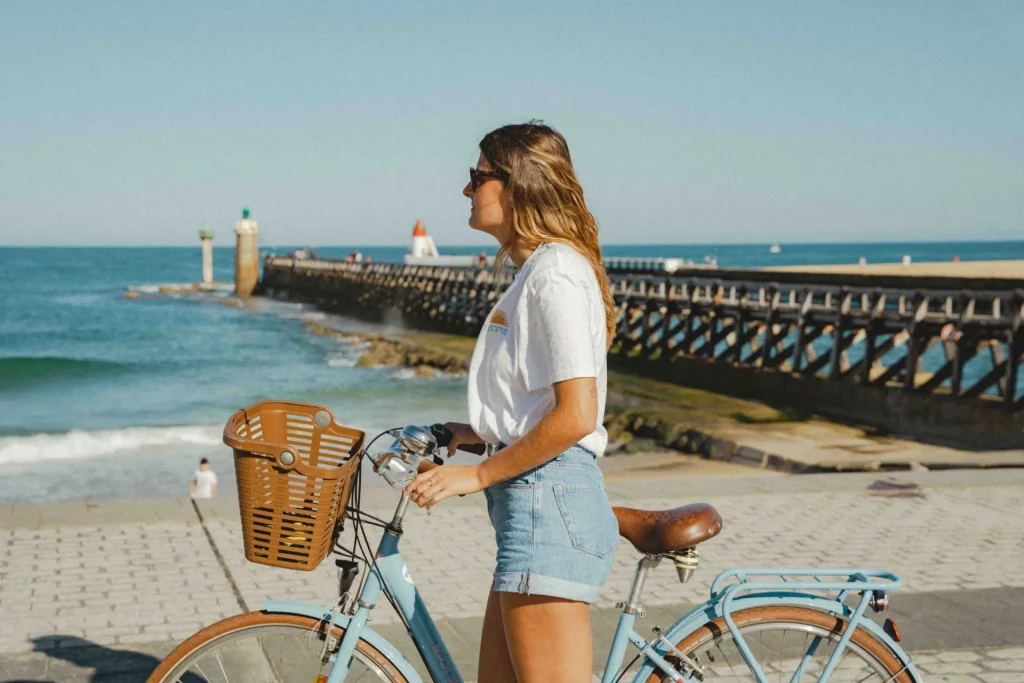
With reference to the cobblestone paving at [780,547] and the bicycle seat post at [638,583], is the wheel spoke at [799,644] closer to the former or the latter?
the bicycle seat post at [638,583]

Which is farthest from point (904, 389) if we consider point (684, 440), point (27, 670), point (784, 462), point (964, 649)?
point (27, 670)

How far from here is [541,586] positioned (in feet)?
7.71

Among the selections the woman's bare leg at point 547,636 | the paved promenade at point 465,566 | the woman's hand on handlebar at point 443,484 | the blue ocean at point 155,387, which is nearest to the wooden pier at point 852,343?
the blue ocean at point 155,387

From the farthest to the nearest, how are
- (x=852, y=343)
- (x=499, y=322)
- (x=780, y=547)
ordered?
(x=852, y=343) < (x=780, y=547) < (x=499, y=322)

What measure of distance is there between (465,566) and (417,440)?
3.97 m

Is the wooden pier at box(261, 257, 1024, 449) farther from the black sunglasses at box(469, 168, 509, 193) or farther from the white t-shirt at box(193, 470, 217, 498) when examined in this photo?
the black sunglasses at box(469, 168, 509, 193)

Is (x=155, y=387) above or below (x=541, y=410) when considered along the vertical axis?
below

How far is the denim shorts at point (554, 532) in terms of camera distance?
2.36 meters

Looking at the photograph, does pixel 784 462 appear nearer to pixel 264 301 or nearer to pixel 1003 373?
pixel 1003 373

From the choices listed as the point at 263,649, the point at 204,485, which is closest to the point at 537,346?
the point at 263,649

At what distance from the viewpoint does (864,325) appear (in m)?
19.3

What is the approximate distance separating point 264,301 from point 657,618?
6702cm

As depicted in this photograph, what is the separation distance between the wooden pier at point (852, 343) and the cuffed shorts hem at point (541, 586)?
1463cm

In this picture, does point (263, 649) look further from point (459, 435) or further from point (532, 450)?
point (532, 450)
